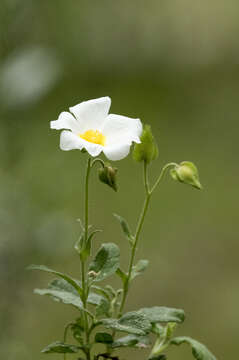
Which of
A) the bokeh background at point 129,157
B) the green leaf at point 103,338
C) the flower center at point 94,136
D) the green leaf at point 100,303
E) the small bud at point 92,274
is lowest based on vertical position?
the bokeh background at point 129,157

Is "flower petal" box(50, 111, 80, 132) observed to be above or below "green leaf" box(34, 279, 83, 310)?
above

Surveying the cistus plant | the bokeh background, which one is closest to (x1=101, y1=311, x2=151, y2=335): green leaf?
the cistus plant

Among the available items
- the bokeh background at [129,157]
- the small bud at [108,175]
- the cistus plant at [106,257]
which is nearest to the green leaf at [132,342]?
the cistus plant at [106,257]

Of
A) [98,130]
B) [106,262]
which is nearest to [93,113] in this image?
[98,130]

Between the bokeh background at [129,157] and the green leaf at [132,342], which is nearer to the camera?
the green leaf at [132,342]

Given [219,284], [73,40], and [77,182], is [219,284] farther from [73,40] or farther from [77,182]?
[73,40]

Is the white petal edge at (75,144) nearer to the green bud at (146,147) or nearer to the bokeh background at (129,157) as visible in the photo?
the green bud at (146,147)

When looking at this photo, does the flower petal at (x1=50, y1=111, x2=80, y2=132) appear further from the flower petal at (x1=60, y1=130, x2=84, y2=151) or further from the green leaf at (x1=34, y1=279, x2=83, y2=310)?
the green leaf at (x1=34, y1=279, x2=83, y2=310)
